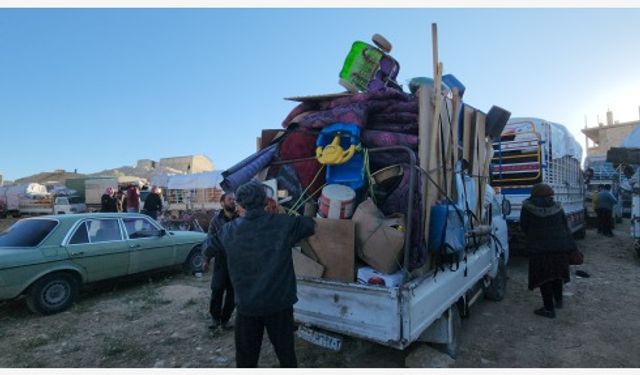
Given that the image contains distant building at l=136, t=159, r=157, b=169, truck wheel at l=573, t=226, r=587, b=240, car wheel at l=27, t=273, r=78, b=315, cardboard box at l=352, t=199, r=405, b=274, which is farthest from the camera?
distant building at l=136, t=159, r=157, b=169

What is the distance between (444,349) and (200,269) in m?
5.53

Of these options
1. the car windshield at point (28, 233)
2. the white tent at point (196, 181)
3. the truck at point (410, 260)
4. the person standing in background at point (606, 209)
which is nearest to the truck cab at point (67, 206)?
the white tent at point (196, 181)

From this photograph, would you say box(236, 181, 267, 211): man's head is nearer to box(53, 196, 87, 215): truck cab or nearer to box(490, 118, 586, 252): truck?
box(490, 118, 586, 252): truck

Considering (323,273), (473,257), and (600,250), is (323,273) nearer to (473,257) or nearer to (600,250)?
(473,257)

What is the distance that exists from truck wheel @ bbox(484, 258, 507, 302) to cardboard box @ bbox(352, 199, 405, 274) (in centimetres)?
303

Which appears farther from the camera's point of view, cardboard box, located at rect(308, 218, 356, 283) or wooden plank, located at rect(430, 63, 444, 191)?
wooden plank, located at rect(430, 63, 444, 191)

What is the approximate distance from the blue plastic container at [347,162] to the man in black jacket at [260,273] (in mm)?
1168

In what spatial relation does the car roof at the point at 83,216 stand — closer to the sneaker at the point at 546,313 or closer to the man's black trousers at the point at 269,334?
the man's black trousers at the point at 269,334

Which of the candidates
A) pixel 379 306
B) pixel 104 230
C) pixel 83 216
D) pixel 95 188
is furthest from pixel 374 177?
pixel 95 188

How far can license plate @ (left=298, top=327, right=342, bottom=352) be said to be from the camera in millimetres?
3217

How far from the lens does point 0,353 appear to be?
13.8ft

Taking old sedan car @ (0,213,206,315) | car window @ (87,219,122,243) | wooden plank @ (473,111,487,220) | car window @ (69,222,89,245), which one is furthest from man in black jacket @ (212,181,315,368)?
car window @ (87,219,122,243)

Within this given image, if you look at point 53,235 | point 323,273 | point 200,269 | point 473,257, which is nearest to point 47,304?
point 53,235

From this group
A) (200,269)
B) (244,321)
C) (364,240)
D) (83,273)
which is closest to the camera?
(244,321)
